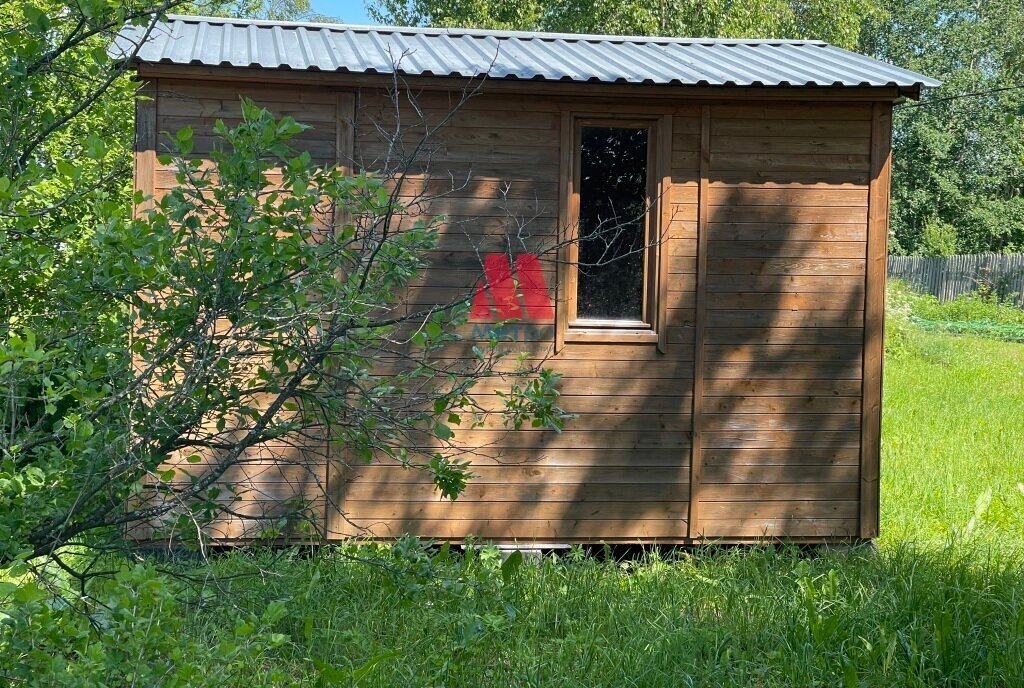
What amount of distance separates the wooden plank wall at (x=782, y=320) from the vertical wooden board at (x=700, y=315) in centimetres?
2

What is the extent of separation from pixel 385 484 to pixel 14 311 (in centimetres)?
362

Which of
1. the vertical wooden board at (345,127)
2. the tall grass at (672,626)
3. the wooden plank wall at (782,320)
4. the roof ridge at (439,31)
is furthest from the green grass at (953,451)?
the vertical wooden board at (345,127)

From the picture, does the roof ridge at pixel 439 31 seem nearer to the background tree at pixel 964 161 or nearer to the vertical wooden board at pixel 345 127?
the vertical wooden board at pixel 345 127

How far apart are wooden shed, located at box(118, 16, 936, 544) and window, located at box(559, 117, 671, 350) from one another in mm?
15

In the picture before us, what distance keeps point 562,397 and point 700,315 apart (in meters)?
1.13

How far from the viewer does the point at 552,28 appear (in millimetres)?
27047

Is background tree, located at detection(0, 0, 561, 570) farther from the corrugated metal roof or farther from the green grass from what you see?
the green grass

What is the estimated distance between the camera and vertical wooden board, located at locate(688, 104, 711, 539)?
7.28m

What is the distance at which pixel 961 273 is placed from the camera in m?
32.1

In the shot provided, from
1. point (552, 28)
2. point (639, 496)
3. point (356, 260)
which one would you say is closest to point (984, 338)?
point (552, 28)

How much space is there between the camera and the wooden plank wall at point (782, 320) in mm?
7332

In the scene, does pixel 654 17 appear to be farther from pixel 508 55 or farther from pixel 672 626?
pixel 672 626

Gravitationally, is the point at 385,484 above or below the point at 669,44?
below

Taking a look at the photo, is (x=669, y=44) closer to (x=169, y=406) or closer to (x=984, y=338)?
(x=169, y=406)
